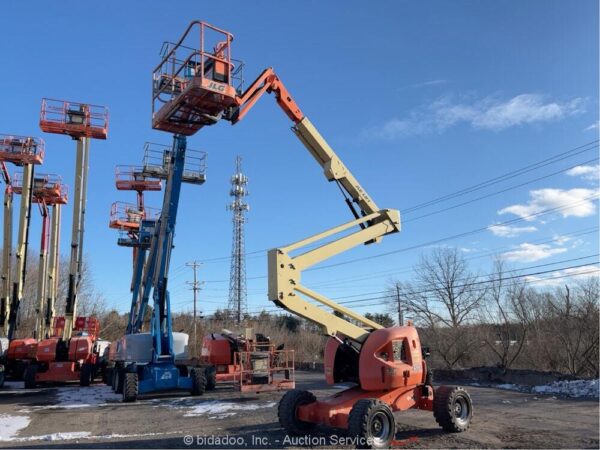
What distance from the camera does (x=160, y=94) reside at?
44.3 ft

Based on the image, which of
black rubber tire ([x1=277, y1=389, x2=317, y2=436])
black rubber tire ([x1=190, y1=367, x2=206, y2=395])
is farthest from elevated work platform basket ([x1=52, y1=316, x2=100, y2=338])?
black rubber tire ([x1=277, y1=389, x2=317, y2=436])

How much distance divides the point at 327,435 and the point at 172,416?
4.93 m

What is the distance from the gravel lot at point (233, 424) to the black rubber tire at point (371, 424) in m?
0.63

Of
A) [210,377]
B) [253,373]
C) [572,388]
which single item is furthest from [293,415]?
[572,388]

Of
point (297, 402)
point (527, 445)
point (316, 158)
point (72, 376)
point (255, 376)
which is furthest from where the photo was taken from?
point (72, 376)

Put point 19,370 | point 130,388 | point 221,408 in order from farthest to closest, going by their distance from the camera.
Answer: point 19,370, point 130,388, point 221,408

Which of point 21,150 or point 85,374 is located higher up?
point 21,150

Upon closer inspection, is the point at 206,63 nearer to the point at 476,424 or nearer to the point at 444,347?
the point at 476,424

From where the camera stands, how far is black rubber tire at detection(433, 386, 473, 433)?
9.27 m

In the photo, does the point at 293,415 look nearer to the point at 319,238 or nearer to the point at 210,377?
the point at 319,238

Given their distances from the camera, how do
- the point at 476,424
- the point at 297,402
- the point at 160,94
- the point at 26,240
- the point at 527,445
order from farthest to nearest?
1. the point at 26,240
2. the point at 160,94
3. the point at 476,424
4. the point at 297,402
5. the point at 527,445

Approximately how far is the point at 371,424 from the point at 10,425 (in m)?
8.72

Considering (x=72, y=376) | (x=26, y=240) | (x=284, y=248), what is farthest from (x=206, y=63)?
(x=26, y=240)

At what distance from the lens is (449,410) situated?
924 cm
